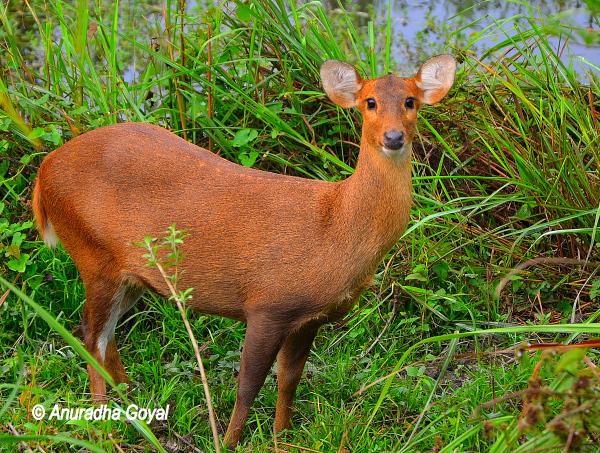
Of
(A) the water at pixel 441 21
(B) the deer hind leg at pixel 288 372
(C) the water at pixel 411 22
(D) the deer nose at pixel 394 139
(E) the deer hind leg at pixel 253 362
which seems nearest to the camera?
(D) the deer nose at pixel 394 139

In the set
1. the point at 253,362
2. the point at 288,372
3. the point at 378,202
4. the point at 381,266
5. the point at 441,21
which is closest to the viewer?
the point at 378,202

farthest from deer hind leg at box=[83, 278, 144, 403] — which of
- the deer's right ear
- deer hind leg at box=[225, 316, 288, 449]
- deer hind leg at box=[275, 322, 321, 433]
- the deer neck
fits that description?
the deer's right ear

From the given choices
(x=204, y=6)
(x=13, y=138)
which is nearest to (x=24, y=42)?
(x=204, y=6)

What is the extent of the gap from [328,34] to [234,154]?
76 centimetres

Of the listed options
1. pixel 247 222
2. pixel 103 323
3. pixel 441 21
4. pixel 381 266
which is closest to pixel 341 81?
pixel 247 222

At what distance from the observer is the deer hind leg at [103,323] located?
4.19 m

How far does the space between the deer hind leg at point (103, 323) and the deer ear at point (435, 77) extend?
4.57ft

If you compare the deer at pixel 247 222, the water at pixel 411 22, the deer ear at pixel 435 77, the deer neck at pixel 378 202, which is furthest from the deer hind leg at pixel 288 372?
the water at pixel 411 22

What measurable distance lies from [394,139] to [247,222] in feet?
2.32

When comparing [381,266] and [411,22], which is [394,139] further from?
[411,22]

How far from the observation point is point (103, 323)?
168 inches

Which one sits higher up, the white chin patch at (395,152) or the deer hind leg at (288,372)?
the white chin patch at (395,152)

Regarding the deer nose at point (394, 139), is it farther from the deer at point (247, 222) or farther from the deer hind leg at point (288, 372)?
the deer hind leg at point (288, 372)

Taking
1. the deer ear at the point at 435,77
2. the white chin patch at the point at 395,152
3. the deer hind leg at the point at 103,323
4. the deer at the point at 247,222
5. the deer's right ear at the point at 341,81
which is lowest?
the deer hind leg at the point at 103,323
